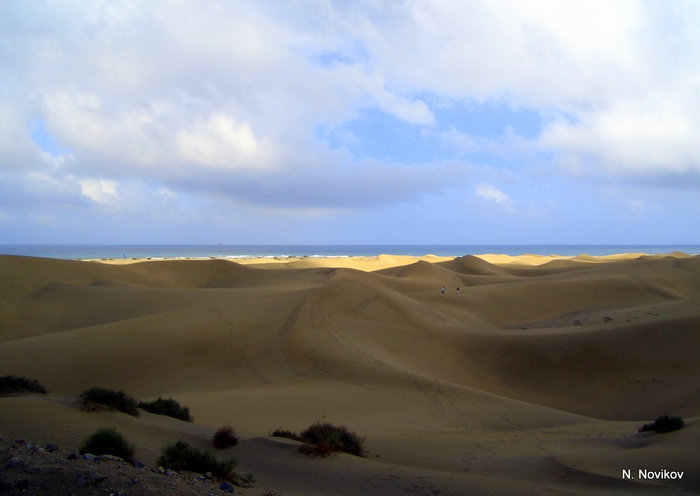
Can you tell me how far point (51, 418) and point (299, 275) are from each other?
3371cm

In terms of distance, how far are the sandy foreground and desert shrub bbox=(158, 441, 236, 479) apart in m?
0.51

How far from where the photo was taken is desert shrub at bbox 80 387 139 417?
28.2ft

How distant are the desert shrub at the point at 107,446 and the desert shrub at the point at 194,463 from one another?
39 cm

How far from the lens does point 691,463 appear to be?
705 cm

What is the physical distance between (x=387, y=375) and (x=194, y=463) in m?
9.37

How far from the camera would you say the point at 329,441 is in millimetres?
7844

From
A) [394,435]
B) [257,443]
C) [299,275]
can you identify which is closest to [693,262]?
[299,275]

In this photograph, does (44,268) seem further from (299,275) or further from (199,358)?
(199,358)

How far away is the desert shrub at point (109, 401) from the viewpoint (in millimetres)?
8594

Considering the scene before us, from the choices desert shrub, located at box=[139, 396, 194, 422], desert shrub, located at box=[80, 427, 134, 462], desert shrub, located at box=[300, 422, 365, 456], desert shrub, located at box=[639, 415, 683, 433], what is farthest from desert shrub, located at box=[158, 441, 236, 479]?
desert shrub, located at box=[639, 415, 683, 433]

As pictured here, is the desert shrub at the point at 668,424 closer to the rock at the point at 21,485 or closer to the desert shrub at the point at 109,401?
the desert shrub at the point at 109,401

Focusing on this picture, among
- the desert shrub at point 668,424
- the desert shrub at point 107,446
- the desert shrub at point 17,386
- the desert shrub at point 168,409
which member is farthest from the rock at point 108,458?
the desert shrub at point 668,424

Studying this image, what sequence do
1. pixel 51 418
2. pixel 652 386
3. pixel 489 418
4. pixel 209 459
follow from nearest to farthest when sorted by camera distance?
pixel 209 459, pixel 51 418, pixel 489 418, pixel 652 386

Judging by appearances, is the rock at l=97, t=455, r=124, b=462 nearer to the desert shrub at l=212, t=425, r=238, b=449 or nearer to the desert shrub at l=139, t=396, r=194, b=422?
the desert shrub at l=212, t=425, r=238, b=449
